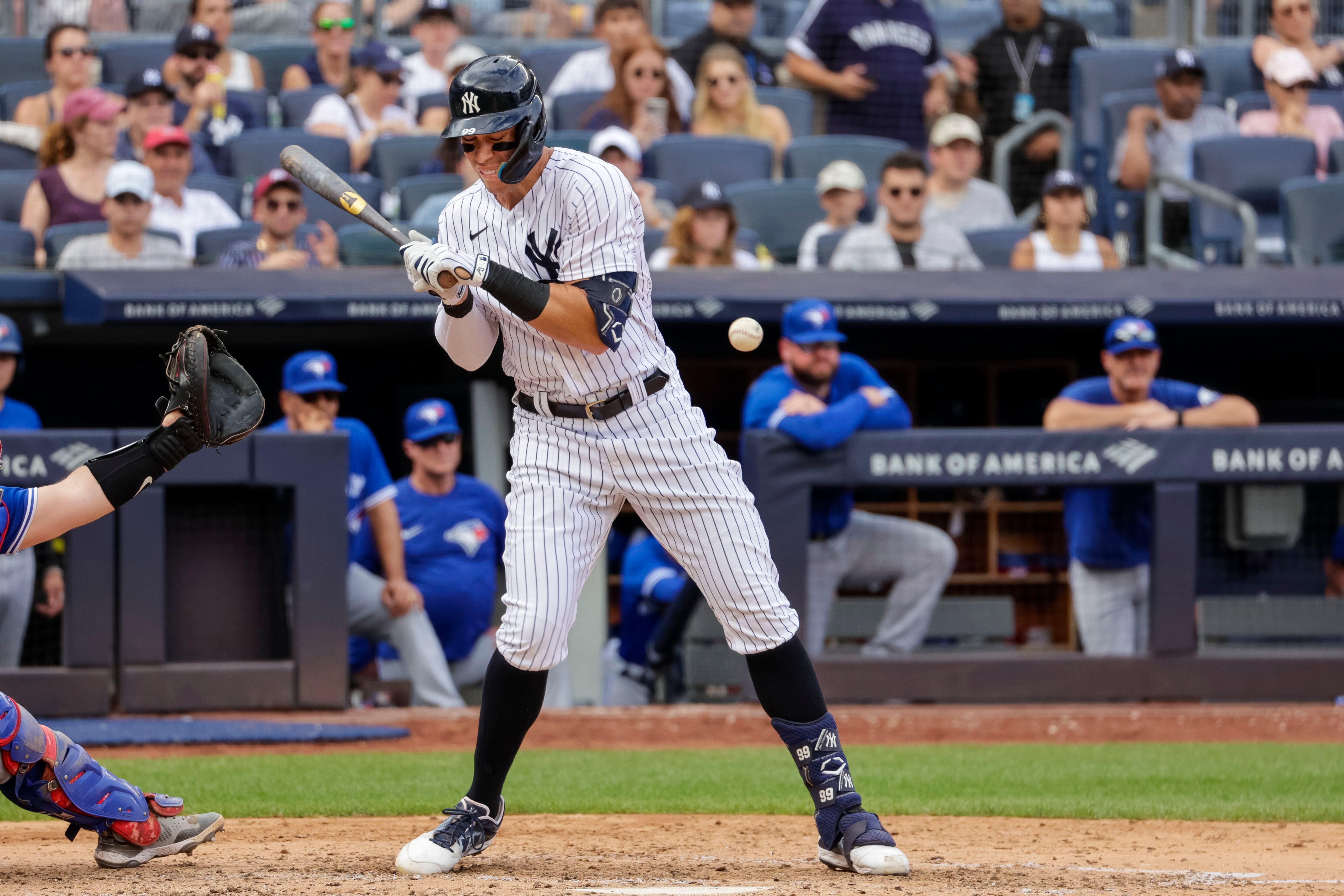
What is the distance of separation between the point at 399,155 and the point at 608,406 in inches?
197

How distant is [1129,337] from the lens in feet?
21.4

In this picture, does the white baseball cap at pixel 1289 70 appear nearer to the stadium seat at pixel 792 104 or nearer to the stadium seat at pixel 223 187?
the stadium seat at pixel 792 104

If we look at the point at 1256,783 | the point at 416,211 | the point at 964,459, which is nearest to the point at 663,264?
the point at 416,211

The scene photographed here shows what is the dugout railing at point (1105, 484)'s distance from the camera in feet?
21.1

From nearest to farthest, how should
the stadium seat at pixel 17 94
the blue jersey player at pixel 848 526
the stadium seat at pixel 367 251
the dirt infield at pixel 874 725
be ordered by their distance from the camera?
the dirt infield at pixel 874 725
the blue jersey player at pixel 848 526
the stadium seat at pixel 367 251
the stadium seat at pixel 17 94

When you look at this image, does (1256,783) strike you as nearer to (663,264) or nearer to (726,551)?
(726,551)

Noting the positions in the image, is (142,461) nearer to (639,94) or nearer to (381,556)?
(381,556)

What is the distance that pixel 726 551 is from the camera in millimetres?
3496

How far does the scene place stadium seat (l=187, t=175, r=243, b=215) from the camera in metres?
7.75

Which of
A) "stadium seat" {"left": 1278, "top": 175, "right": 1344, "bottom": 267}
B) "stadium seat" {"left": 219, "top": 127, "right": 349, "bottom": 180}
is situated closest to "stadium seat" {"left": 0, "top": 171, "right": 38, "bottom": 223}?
"stadium seat" {"left": 219, "top": 127, "right": 349, "bottom": 180}

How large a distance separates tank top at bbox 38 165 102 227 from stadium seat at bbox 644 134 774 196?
2582 mm

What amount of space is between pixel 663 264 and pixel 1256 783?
10.9 ft

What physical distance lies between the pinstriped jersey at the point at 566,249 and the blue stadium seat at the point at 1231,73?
6.94 meters

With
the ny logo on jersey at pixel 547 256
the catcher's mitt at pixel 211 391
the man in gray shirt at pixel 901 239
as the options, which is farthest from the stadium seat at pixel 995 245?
the catcher's mitt at pixel 211 391
